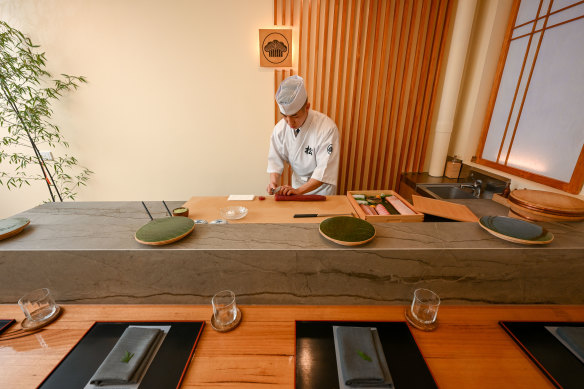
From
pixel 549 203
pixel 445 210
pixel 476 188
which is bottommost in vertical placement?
pixel 476 188

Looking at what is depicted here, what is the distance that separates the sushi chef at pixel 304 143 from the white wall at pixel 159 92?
575 mm

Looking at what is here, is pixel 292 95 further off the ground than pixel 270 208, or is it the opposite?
pixel 292 95

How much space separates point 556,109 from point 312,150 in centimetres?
178

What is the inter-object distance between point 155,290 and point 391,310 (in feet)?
3.06

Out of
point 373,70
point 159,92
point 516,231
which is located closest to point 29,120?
point 159,92

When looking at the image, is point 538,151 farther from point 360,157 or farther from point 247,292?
point 247,292

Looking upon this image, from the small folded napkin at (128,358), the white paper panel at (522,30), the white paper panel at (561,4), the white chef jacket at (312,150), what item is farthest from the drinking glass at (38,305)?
the white paper panel at (522,30)

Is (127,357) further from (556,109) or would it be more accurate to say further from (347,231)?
(556,109)

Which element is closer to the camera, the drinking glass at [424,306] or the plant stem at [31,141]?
the drinking glass at [424,306]

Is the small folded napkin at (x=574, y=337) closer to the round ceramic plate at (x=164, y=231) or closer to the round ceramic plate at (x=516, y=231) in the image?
the round ceramic plate at (x=516, y=231)

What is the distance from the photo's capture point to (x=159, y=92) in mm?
2744

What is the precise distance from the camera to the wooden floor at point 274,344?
692mm

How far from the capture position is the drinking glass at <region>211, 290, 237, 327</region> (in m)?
0.86

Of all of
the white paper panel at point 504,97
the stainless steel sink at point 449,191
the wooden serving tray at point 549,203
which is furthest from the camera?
the stainless steel sink at point 449,191
